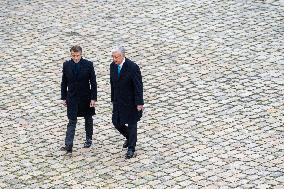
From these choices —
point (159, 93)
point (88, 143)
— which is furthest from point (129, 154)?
point (159, 93)

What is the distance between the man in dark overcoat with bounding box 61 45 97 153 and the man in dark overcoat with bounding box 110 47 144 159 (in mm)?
342

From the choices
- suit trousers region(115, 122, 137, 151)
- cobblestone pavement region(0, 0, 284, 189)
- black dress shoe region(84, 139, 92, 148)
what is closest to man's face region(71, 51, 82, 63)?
suit trousers region(115, 122, 137, 151)

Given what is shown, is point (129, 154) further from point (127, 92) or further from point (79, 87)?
point (79, 87)

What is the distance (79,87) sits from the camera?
1166 centimetres

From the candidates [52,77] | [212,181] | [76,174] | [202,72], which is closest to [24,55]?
[52,77]

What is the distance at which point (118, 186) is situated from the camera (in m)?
10.8

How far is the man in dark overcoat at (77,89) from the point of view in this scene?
11.6 m

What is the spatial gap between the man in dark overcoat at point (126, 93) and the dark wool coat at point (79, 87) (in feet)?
1.08

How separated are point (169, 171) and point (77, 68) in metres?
2.01

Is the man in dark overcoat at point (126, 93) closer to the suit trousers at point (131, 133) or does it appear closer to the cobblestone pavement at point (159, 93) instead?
the suit trousers at point (131, 133)

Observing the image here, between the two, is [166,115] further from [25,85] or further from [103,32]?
[103,32]

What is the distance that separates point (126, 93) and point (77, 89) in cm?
75

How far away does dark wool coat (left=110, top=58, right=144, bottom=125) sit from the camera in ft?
37.3

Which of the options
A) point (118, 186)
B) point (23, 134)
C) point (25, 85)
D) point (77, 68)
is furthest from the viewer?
point (25, 85)
